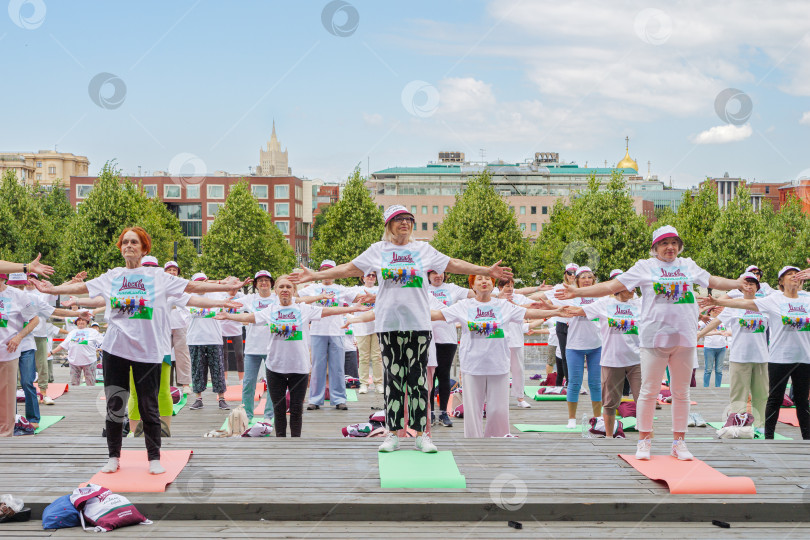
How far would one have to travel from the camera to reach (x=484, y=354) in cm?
856

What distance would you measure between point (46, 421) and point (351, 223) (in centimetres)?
4138

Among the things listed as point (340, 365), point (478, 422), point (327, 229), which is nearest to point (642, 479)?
point (478, 422)

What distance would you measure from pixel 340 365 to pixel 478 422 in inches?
178

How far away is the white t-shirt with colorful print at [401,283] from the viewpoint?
6.82 metres

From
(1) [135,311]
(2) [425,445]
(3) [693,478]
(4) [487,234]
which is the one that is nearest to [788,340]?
(3) [693,478]

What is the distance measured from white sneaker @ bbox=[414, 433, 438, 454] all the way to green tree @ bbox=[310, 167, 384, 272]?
44.5 metres

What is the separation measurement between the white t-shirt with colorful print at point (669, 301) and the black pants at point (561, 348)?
16.9ft

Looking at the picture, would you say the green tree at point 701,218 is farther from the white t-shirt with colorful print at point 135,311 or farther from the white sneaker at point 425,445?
the white t-shirt with colorful print at point 135,311

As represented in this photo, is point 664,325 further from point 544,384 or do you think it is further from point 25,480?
point 544,384

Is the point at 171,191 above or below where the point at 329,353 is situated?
above

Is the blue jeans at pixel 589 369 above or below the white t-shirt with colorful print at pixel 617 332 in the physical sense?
below

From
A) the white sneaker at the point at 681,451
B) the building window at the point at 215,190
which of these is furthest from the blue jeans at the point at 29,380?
the building window at the point at 215,190

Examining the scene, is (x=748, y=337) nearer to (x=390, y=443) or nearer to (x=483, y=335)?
(x=483, y=335)

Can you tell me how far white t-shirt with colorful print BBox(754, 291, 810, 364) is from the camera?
8.86 meters
